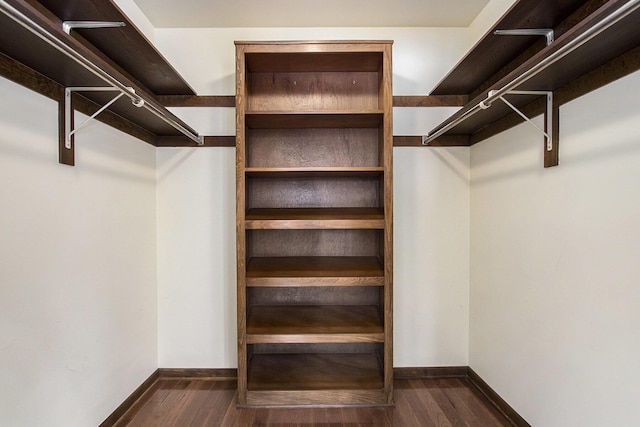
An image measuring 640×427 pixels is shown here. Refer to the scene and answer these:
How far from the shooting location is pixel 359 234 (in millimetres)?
2387

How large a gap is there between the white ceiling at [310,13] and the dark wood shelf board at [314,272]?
1.70 meters

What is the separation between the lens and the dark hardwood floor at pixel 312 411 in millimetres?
1892

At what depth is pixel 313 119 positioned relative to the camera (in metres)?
2.12

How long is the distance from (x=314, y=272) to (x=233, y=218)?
78 centimetres

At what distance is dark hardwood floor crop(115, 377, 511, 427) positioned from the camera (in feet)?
6.21

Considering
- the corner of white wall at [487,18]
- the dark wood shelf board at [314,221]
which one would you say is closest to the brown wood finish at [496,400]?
the dark wood shelf board at [314,221]

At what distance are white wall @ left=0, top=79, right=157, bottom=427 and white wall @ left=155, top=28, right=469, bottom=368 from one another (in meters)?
0.26

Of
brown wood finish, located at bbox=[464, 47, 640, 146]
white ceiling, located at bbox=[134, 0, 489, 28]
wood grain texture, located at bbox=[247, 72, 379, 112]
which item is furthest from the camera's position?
wood grain texture, located at bbox=[247, 72, 379, 112]

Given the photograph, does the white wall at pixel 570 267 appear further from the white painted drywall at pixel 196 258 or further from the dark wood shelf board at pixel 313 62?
the white painted drywall at pixel 196 258

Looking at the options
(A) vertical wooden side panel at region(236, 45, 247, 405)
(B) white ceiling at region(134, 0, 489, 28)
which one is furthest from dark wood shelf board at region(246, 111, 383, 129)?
(B) white ceiling at region(134, 0, 489, 28)

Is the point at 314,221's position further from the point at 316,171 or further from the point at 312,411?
the point at 312,411

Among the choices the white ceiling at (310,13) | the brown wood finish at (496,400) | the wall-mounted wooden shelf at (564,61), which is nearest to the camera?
the wall-mounted wooden shelf at (564,61)

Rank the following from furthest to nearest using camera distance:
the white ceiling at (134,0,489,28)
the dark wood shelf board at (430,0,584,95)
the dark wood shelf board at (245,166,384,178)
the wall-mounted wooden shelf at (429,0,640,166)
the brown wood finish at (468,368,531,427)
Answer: the white ceiling at (134,0,489,28)
the dark wood shelf board at (245,166,384,178)
the brown wood finish at (468,368,531,427)
the dark wood shelf board at (430,0,584,95)
the wall-mounted wooden shelf at (429,0,640,166)

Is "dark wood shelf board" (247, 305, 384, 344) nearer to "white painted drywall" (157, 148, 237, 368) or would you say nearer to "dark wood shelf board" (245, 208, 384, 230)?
"white painted drywall" (157, 148, 237, 368)
